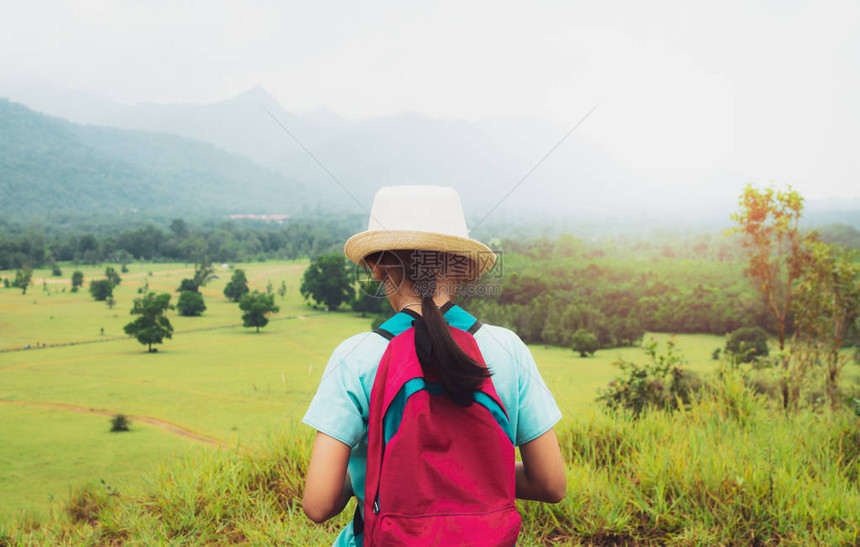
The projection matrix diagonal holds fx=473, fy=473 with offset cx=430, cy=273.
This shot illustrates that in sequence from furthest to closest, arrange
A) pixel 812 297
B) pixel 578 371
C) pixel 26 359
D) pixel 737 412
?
pixel 26 359 < pixel 578 371 < pixel 812 297 < pixel 737 412

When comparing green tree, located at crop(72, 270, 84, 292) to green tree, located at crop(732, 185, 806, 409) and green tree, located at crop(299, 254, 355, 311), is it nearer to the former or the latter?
green tree, located at crop(299, 254, 355, 311)

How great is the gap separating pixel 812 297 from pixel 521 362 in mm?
5572

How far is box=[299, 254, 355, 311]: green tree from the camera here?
42.6 feet

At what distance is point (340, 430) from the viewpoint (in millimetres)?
1015

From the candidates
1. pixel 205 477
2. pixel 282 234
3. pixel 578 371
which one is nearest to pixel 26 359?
pixel 282 234

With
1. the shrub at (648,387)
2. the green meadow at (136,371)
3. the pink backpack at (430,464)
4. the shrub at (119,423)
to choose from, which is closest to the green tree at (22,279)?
the green meadow at (136,371)

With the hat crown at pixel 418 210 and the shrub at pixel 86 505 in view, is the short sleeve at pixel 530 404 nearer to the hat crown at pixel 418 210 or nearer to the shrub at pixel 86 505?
the hat crown at pixel 418 210

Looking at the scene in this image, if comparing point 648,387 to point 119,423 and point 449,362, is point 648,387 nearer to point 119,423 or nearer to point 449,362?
point 449,362

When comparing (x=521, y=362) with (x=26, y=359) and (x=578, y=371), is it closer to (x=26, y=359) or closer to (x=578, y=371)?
(x=578, y=371)

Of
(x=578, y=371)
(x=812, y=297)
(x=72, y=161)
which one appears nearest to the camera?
(x=812, y=297)

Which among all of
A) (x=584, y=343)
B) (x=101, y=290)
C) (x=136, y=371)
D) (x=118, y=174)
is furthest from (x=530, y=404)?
(x=118, y=174)

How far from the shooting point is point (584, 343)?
31.1 ft

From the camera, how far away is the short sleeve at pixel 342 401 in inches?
39.9

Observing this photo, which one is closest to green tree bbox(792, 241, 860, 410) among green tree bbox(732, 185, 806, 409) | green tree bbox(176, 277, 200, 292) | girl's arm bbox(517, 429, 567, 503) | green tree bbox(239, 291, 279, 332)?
green tree bbox(732, 185, 806, 409)
